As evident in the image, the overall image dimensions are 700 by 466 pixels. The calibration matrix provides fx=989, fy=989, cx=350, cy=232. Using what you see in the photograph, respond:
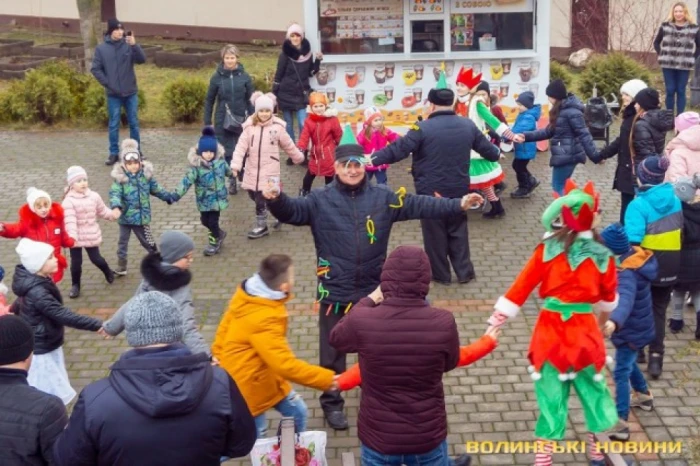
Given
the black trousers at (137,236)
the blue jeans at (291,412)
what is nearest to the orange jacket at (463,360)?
the blue jeans at (291,412)

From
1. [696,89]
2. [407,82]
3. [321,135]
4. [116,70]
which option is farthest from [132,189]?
[696,89]

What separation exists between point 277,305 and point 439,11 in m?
10.2

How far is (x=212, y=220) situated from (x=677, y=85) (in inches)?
334

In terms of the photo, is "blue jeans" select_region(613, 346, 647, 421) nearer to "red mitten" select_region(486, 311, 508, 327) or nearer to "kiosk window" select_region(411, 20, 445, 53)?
"red mitten" select_region(486, 311, 508, 327)

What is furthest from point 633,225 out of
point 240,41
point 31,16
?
point 31,16

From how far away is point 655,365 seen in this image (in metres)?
7.53

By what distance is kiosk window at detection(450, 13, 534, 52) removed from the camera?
49.0ft

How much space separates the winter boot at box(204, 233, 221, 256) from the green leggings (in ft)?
18.6

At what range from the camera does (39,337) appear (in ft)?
22.8

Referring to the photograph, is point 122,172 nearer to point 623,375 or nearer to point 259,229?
point 259,229

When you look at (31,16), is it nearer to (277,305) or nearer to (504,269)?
(504,269)

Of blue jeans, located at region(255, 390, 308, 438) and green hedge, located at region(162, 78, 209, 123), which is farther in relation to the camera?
green hedge, located at region(162, 78, 209, 123)

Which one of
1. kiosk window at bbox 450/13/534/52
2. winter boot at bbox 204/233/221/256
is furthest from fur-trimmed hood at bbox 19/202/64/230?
kiosk window at bbox 450/13/534/52

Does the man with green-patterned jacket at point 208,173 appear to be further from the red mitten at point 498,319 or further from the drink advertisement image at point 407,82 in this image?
the red mitten at point 498,319
